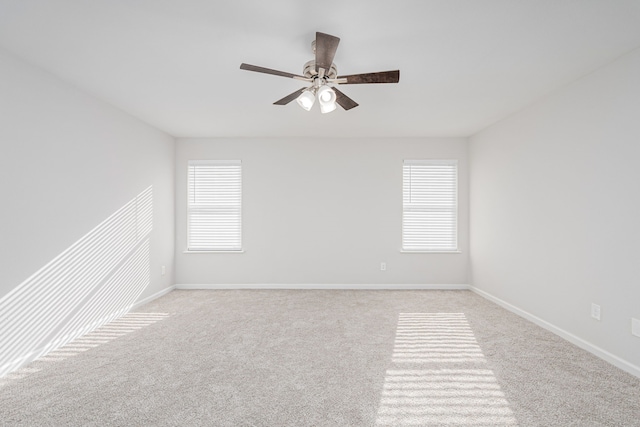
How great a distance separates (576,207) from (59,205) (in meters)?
4.66

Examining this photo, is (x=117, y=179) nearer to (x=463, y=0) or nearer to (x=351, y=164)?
(x=351, y=164)

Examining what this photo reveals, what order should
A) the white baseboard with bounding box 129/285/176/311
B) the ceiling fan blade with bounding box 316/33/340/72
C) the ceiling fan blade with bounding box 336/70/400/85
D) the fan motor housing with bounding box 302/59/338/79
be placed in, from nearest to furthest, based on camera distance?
the ceiling fan blade with bounding box 316/33/340/72 → the ceiling fan blade with bounding box 336/70/400/85 → the fan motor housing with bounding box 302/59/338/79 → the white baseboard with bounding box 129/285/176/311

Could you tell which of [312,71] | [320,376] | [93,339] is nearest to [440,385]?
[320,376]

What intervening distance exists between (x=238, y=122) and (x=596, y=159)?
3.78 meters

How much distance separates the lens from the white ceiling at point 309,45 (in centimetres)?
182

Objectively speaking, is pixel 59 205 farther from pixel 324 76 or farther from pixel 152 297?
pixel 324 76

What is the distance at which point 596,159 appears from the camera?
2609mm

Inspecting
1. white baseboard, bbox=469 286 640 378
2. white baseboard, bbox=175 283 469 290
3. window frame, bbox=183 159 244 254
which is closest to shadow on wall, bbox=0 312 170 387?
white baseboard, bbox=175 283 469 290

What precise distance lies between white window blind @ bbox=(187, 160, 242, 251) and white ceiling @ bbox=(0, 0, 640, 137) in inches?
59.8

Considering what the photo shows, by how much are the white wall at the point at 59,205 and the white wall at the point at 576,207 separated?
4.64m

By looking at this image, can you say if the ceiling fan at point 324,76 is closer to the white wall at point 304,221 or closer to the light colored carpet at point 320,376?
the light colored carpet at point 320,376

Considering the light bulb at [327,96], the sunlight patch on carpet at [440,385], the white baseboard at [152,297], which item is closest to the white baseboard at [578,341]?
the sunlight patch on carpet at [440,385]

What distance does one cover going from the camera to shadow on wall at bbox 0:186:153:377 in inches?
93.7

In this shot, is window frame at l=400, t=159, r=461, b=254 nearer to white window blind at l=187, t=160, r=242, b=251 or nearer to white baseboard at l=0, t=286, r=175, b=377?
white window blind at l=187, t=160, r=242, b=251
